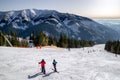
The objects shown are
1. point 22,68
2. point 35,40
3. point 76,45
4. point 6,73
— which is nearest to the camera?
point 6,73

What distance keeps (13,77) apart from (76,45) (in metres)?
143

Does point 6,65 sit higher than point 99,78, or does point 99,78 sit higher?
point 6,65

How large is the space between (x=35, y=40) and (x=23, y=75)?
315 ft

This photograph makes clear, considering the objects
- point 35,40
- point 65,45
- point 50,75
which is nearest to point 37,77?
point 50,75

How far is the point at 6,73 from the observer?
24.6 meters

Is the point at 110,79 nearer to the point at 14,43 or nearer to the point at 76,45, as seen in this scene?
the point at 14,43

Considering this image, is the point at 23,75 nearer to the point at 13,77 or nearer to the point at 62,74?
the point at 13,77

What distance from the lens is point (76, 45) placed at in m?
164

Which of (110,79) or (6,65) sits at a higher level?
(6,65)

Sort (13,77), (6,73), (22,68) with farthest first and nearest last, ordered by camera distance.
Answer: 1. (22,68)
2. (6,73)
3. (13,77)

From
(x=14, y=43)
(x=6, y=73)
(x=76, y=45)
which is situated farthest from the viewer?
(x=76, y=45)

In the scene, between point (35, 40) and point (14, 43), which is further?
point (35, 40)

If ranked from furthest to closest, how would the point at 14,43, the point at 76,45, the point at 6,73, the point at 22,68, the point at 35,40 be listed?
the point at 76,45
the point at 35,40
the point at 14,43
the point at 22,68
the point at 6,73

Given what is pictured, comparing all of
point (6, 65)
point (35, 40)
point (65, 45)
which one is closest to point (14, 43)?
point (35, 40)
